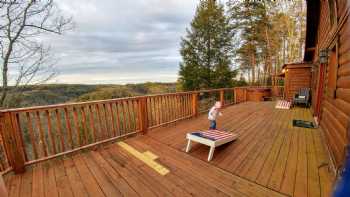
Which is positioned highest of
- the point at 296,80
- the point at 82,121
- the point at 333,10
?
the point at 333,10

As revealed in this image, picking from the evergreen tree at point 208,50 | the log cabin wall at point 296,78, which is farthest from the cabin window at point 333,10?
the evergreen tree at point 208,50

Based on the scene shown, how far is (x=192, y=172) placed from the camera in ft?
7.36

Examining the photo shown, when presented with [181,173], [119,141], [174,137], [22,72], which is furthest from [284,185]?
[22,72]

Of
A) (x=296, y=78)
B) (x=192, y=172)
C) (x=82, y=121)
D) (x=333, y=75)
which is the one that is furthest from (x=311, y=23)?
(x=82, y=121)

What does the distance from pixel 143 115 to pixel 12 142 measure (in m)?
2.20

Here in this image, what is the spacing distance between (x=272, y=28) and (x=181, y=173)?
1560 cm

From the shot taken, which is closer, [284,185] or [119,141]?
[284,185]

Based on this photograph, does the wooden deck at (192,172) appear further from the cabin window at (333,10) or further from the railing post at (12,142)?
the cabin window at (333,10)

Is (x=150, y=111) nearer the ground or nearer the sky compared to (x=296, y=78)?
nearer the ground

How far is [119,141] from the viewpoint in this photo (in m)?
3.41

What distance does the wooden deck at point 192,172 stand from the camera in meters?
1.89

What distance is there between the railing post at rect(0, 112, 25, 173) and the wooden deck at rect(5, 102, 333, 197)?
0.57 ft

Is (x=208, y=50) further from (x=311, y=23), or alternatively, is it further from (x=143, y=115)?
(x=143, y=115)

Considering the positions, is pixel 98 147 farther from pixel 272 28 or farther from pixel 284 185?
pixel 272 28
